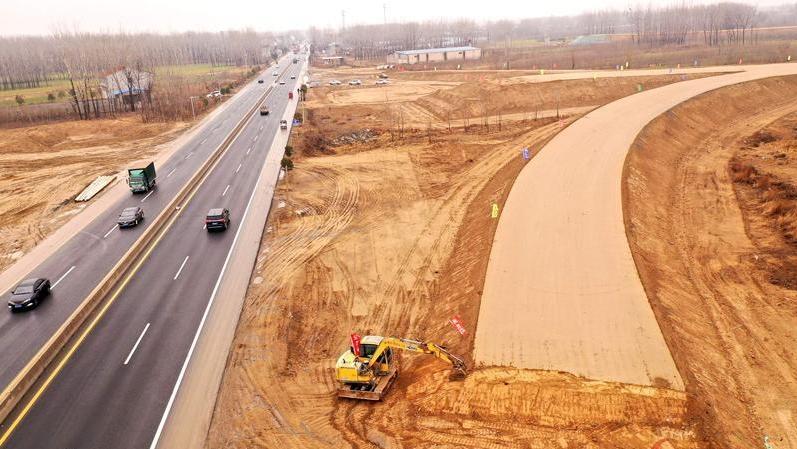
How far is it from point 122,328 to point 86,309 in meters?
2.62

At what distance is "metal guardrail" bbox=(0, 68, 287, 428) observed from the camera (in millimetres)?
19812

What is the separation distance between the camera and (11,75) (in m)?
127

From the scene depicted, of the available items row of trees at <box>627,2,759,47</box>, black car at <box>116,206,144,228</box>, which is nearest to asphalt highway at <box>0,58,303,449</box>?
black car at <box>116,206,144,228</box>

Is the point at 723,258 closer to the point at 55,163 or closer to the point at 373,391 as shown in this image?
the point at 373,391

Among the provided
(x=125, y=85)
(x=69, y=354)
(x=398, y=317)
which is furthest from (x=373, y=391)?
(x=125, y=85)

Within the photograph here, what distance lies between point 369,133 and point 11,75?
359ft

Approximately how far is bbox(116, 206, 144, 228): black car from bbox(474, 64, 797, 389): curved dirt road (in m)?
24.1

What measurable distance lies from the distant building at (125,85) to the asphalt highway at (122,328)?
191 feet

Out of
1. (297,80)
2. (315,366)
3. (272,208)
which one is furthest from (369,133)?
(297,80)

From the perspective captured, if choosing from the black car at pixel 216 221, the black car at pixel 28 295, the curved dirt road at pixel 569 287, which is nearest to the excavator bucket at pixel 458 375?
the curved dirt road at pixel 569 287

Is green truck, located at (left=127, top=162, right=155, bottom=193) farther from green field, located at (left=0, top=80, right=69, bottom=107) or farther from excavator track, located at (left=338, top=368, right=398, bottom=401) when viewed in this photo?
green field, located at (left=0, top=80, right=69, bottom=107)

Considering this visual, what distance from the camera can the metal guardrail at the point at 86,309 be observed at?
1981 centimetres

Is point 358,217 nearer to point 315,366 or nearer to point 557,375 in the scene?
point 315,366

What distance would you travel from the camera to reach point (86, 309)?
2548cm
